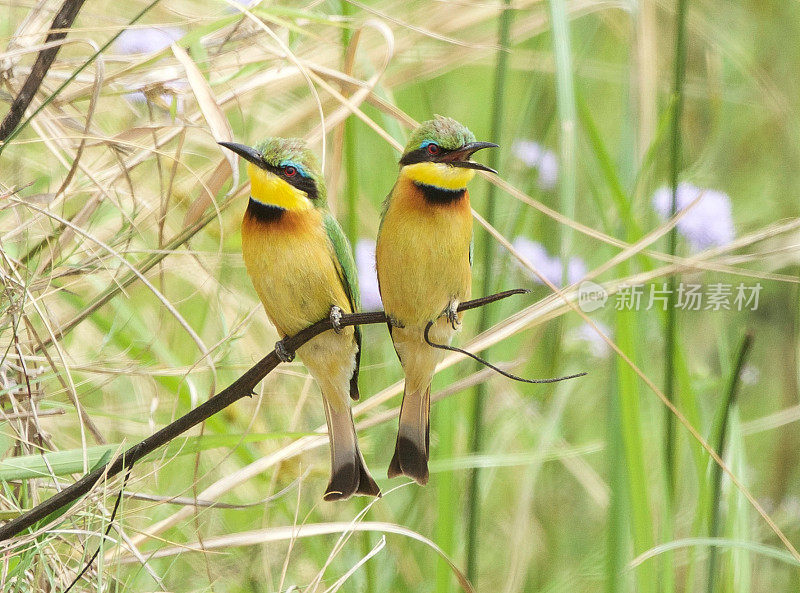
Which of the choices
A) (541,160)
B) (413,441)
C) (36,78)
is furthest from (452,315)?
(541,160)

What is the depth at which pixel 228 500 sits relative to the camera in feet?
8.60

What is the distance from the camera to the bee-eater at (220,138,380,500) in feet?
4.20

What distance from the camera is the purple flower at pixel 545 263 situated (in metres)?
2.31

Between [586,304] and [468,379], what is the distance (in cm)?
46

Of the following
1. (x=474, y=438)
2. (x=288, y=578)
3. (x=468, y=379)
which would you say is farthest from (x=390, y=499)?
(x=468, y=379)

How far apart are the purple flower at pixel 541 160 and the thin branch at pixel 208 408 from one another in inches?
48.8

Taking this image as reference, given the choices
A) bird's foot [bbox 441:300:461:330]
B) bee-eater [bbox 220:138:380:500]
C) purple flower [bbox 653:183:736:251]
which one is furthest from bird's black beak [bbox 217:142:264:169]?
purple flower [bbox 653:183:736:251]

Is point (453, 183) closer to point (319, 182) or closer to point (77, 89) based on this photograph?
point (319, 182)

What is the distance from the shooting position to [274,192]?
1.32 m

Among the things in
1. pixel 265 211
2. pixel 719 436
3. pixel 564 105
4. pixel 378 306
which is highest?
pixel 564 105

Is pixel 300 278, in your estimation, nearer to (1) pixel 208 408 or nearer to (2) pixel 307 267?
(2) pixel 307 267

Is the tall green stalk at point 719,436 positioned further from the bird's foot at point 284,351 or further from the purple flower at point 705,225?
the purple flower at point 705,225

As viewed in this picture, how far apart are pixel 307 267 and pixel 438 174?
25cm

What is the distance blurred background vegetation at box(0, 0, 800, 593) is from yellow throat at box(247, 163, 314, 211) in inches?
2.1
